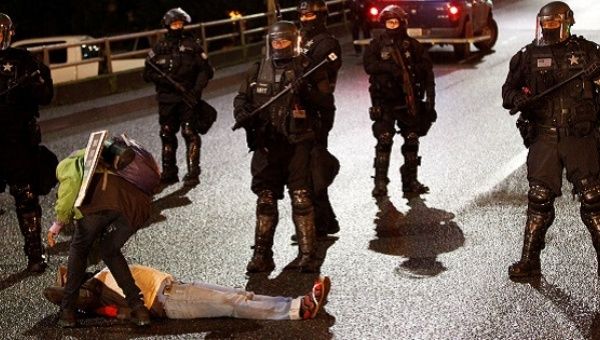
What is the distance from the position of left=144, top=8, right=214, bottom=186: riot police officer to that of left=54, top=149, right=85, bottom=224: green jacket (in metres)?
4.81

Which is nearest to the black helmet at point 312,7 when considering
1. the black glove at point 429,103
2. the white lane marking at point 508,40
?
the black glove at point 429,103

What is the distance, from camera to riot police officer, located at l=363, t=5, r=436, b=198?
1059 centimetres

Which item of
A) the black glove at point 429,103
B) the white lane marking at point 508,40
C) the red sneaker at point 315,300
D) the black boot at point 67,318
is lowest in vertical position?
the white lane marking at point 508,40

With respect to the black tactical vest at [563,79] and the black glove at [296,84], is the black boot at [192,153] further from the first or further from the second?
the black tactical vest at [563,79]

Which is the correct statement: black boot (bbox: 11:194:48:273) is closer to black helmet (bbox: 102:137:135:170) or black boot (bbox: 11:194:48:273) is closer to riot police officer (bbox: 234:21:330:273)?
riot police officer (bbox: 234:21:330:273)

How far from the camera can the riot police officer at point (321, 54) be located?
9.04 metres

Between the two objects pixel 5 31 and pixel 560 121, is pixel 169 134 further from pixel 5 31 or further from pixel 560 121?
pixel 560 121

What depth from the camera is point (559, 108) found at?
7.75 metres

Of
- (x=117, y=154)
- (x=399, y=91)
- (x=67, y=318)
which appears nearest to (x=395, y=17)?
(x=399, y=91)

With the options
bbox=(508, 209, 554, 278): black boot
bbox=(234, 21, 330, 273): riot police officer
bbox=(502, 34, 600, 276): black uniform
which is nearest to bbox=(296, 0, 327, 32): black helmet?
bbox=(234, 21, 330, 273): riot police officer

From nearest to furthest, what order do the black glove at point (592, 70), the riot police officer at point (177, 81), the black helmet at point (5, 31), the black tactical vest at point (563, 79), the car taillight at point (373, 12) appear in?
the black glove at point (592, 70) → the black tactical vest at point (563, 79) → the black helmet at point (5, 31) → the riot police officer at point (177, 81) → the car taillight at point (373, 12)

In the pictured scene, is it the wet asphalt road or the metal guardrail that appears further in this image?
the metal guardrail

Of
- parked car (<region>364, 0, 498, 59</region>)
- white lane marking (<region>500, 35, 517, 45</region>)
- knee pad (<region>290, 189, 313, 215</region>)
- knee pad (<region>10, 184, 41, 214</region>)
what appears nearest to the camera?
knee pad (<region>290, 189, 313, 215</region>)

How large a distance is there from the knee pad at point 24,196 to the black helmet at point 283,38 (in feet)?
7.58
